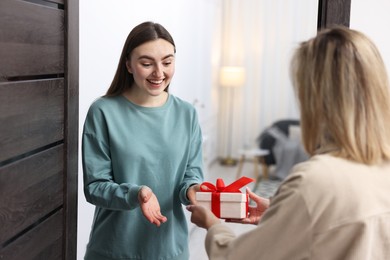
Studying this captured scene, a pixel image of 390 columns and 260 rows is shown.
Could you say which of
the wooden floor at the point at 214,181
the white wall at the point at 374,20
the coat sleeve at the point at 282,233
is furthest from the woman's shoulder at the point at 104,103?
the wooden floor at the point at 214,181

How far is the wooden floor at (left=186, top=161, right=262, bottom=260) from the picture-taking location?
2.29 m

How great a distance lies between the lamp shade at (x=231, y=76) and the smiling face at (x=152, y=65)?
462cm

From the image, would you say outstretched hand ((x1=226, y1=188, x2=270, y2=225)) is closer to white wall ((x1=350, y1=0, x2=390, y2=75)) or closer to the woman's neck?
the woman's neck

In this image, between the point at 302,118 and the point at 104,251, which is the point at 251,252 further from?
the point at 104,251

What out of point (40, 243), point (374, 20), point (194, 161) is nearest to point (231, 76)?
point (374, 20)

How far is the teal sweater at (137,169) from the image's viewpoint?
56.6 inches

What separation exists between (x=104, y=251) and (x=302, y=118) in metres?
0.73

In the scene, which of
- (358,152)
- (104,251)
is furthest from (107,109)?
(358,152)

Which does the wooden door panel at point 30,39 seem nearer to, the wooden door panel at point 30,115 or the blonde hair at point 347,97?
the wooden door panel at point 30,115

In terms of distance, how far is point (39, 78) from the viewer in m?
1.37

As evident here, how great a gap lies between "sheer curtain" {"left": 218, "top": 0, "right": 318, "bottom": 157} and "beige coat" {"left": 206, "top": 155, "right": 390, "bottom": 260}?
17.1 feet

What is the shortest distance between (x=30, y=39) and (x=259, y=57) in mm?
5219

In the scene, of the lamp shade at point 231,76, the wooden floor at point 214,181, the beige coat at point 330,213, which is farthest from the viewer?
the lamp shade at point 231,76

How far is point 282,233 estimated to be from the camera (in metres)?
0.99
